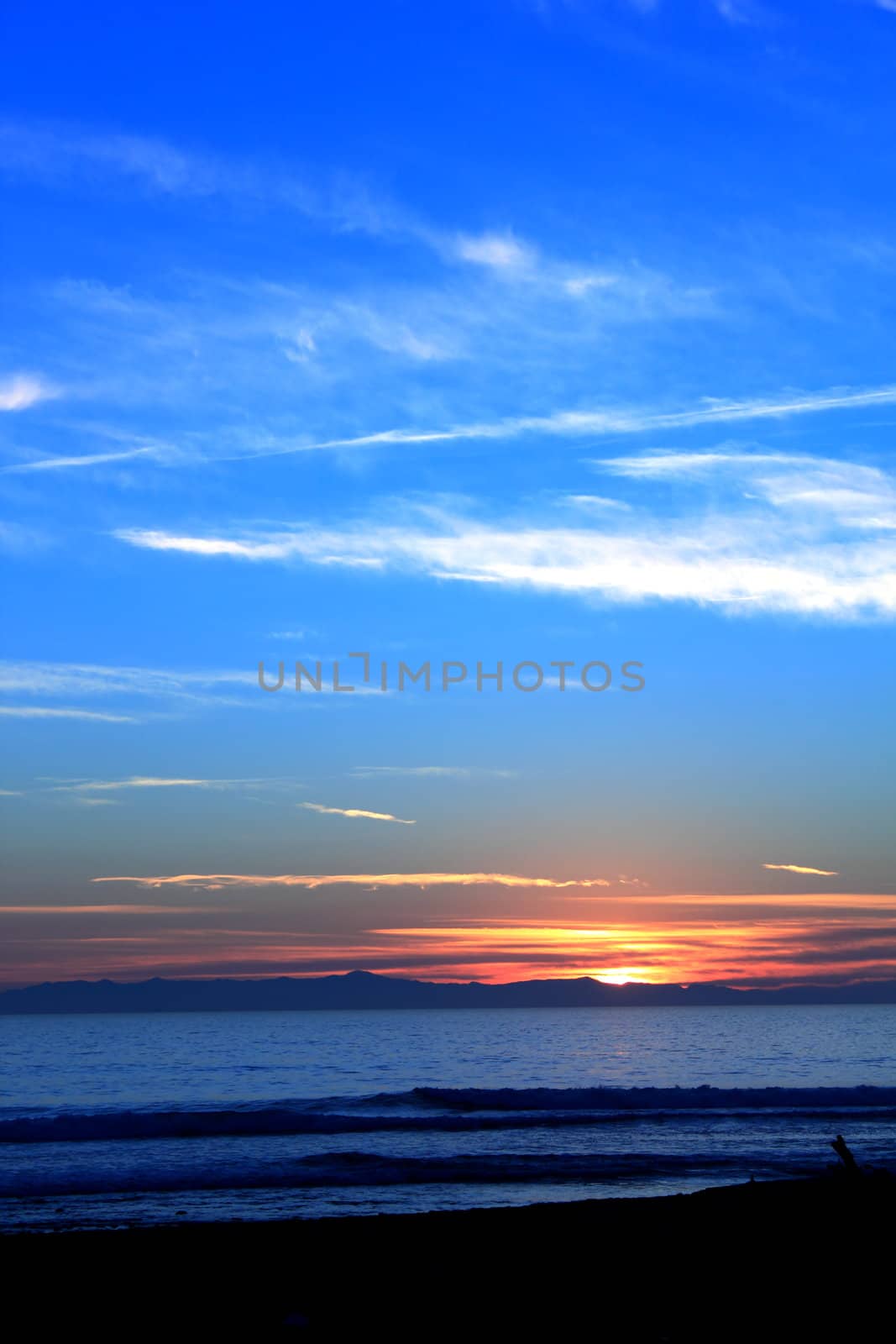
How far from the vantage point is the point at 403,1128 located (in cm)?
4469

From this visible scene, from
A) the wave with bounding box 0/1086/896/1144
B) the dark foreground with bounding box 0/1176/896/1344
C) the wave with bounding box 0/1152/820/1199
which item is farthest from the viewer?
the wave with bounding box 0/1086/896/1144

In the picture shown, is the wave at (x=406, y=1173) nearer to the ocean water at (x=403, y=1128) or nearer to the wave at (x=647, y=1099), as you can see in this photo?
the ocean water at (x=403, y=1128)

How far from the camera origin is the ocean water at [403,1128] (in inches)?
1126

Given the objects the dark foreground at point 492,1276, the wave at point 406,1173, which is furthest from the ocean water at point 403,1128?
the dark foreground at point 492,1276

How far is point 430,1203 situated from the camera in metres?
26.5

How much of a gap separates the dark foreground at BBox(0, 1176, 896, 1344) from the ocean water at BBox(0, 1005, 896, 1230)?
5654 mm

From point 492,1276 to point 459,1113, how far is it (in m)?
35.2

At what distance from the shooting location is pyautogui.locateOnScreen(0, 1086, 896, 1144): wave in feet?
145

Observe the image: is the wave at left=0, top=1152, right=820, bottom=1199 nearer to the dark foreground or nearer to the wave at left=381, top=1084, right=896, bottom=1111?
the dark foreground

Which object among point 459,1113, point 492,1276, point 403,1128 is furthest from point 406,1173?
point 459,1113

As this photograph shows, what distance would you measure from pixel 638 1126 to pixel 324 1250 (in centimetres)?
2706

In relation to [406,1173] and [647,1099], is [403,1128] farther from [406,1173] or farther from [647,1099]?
[647,1099]

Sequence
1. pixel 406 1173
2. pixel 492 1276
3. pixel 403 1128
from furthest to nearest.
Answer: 1. pixel 403 1128
2. pixel 406 1173
3. pixel 492 1276

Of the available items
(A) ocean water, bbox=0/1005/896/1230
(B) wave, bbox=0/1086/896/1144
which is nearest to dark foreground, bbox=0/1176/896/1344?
(A) ocean water, bbox=0/1005/896/1230
